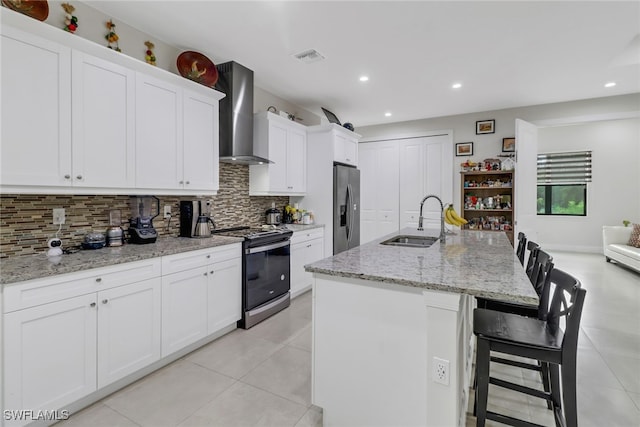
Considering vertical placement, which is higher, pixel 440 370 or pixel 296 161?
pixel 296 161

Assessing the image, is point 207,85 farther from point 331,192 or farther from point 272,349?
point 272,349

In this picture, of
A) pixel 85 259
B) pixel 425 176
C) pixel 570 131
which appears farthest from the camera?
pixel 570 131

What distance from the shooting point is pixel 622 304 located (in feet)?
12.3

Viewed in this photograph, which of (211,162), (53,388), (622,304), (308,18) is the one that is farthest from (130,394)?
(622,304)

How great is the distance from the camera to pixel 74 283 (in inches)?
70.7

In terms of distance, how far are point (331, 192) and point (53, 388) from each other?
3.46 meters

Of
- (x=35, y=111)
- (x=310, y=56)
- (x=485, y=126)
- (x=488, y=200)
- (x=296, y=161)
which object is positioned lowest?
(x=488, y=200)

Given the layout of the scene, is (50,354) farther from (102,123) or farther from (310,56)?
(310,56)

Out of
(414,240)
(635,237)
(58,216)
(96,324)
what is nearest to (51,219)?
(58,216)

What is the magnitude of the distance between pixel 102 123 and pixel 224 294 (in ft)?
5.51

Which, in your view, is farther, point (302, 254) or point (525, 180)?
point (525, 180)

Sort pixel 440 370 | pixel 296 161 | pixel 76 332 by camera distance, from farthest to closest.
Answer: pixel 296 161, pixel 76 332, pixel 440 370

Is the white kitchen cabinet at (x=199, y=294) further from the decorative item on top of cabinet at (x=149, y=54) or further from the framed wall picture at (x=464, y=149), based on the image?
the framed wall picture at (x=464, y=149)

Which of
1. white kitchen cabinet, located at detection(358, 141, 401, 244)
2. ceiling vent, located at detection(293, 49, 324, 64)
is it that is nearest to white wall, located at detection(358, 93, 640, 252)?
→ white kitchen cabinet, located at detection(358, 141, 401, 244)
